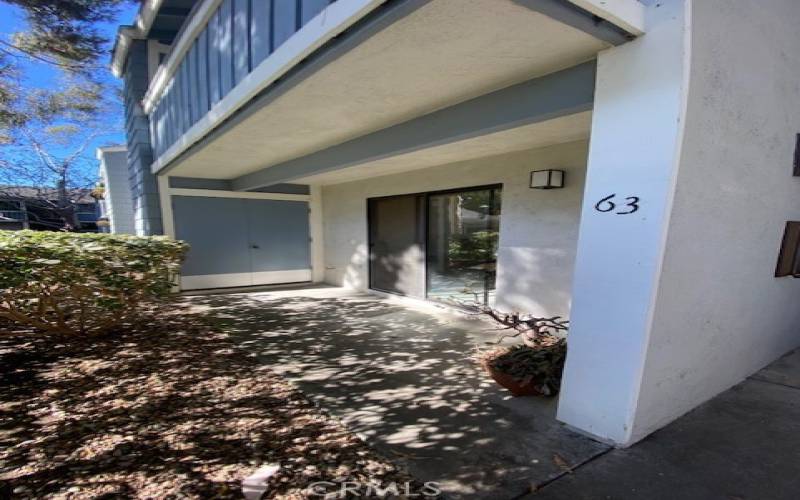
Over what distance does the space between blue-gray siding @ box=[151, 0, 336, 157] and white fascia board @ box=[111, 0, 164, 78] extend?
1.35m

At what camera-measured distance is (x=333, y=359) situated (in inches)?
139

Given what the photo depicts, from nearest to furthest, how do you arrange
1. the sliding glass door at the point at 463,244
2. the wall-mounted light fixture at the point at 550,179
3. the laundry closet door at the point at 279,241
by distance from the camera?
1. the wall-mounted light fixture at the point at 550,179
2. the sliding glass door at the point at 463,244
3. the laundry closet door at the point at 279,241

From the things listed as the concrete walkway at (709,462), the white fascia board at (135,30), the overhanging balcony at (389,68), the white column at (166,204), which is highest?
the white fascia board at (135,30)

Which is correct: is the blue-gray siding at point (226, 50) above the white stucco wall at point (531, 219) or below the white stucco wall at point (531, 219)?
above

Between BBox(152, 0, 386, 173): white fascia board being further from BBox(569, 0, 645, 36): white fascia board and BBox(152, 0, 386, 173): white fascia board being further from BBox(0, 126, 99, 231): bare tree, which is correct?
BBox(0, 126, 99, 231): bare tree

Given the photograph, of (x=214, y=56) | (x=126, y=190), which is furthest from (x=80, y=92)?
(x=214, y=56)

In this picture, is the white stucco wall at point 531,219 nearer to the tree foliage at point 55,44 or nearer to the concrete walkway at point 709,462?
the concrete walkway at point 709,462

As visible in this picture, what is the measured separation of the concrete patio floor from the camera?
1764 mm

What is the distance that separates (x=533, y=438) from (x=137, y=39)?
8047 millimetres

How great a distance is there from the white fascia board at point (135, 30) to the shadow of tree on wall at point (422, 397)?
463 cm

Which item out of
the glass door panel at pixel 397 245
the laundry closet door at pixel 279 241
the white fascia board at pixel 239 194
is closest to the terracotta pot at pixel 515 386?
the glass door panel at pixel 397 245

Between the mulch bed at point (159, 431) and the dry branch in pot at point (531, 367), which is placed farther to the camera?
the dry branch in pot at point (531, 367)

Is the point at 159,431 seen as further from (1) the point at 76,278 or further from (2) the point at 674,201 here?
(2) the point at 674,201

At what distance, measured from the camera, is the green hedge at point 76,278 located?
3195mm
